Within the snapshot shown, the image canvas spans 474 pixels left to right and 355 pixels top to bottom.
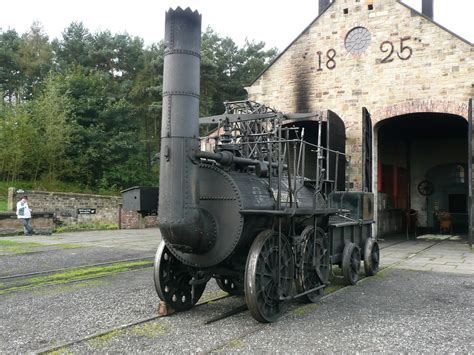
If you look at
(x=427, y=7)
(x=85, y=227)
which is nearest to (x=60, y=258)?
(x=85, y=227)

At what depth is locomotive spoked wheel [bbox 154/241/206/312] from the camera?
6406 mm

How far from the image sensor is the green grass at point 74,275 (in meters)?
8.46

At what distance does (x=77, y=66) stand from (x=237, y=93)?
11695 mm

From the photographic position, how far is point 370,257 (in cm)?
991

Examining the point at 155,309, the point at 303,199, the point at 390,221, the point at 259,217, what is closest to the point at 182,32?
the point at 259,217

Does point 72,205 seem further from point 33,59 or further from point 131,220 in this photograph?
point 33,59

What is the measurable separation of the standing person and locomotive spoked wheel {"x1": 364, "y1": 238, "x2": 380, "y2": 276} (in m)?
13.2

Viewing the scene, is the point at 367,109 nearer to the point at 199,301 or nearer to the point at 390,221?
the point at 390,221

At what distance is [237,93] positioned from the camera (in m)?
35.8

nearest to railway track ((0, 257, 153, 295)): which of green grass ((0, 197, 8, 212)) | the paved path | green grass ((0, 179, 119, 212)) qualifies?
the paved path

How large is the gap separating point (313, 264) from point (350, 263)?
1.84m

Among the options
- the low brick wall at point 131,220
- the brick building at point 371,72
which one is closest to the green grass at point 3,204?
the low brick wall at point 131,220

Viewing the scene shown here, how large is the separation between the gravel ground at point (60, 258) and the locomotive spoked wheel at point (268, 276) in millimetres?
6290

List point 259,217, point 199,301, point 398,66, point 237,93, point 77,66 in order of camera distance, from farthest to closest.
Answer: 1. point 237,93
2. point 77,66
3. point 398,66
4. point 199,301
5. point 259,217
